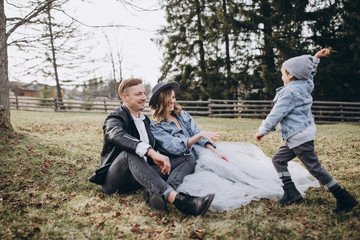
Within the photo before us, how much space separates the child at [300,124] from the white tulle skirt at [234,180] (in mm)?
364

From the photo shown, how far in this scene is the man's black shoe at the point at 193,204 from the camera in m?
2.35

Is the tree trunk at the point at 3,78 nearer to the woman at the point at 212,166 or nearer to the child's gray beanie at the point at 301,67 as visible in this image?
the woman at the point at 212,166

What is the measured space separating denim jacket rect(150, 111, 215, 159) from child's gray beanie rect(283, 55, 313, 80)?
1485 millimetres

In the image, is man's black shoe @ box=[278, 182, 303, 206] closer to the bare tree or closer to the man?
the man

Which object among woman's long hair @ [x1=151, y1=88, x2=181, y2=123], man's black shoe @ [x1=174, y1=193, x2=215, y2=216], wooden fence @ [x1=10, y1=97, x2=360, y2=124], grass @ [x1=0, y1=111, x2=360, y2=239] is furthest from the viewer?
wooden fence @ [x1=10, y1=97, x2=360, y2=124]

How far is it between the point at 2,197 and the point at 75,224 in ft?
4.19

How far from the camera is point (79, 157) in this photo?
500 centimetres

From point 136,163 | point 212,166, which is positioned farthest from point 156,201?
point 212,166

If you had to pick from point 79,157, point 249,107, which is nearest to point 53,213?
point 79,157

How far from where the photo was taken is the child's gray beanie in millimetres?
2570

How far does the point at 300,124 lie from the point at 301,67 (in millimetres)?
598

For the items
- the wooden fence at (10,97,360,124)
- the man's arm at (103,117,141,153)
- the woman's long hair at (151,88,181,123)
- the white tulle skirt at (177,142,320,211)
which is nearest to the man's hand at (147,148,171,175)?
the man's arm at (103,117,141,153)

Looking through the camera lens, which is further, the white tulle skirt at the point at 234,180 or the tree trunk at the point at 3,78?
the tree trunk at the point at 3,78

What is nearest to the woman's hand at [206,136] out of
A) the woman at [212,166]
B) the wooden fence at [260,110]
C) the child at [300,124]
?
the woman at [212,166]
